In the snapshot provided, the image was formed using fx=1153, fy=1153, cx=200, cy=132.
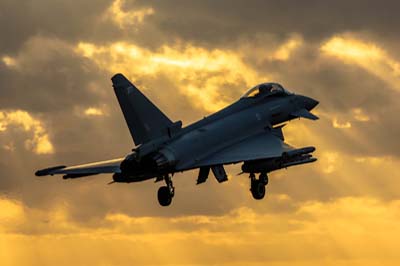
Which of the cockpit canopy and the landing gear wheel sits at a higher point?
the cockpit canopy

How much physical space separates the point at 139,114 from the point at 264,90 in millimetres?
10201

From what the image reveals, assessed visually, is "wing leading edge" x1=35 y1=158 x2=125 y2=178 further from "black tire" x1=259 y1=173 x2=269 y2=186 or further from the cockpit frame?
the cockpit frame

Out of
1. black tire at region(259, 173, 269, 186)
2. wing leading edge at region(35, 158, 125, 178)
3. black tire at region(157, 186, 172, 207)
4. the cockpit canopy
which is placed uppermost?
the cockpit canopy

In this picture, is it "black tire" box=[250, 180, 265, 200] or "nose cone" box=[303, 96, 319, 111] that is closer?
"black tire" box=[250, 180, 265, 200]

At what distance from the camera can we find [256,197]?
62031 mm

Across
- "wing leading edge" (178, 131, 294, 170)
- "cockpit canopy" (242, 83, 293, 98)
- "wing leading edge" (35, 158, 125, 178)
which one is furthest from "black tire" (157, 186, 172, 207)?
"cockpit canopy" (242, 83, 293, 98)

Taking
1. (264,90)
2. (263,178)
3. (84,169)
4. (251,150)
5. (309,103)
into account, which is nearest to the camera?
(84,169)

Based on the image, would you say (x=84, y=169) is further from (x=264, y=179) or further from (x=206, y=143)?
(x=264, y=179)

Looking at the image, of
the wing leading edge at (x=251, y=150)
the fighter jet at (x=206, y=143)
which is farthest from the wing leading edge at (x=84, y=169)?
the wing leading edge at (x=251, y=150)

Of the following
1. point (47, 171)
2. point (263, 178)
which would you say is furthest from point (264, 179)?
point (47, 171)

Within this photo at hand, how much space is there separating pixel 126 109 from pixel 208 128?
16.5ft

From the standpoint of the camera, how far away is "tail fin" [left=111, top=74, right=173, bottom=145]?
5734 centimetres

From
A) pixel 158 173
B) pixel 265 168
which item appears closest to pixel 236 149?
pixel 265 168

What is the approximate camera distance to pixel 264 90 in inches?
2559
